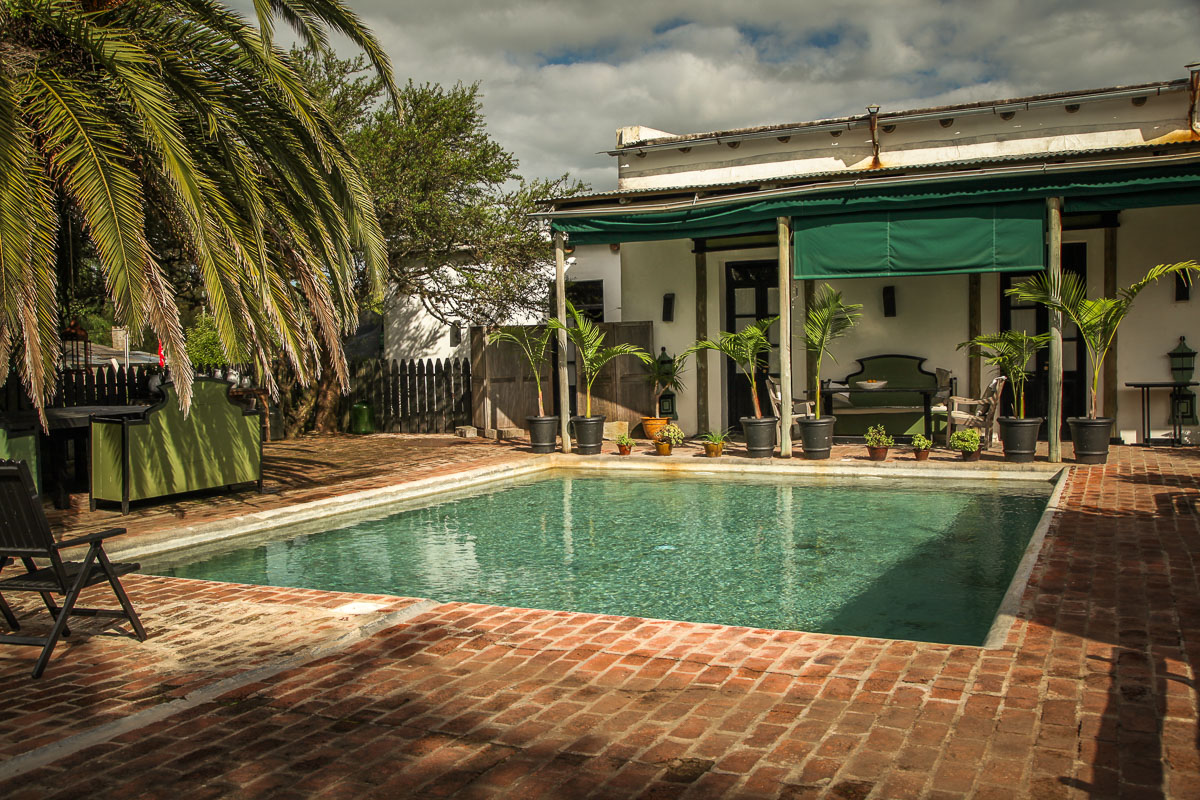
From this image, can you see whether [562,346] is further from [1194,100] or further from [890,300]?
[1194,100]

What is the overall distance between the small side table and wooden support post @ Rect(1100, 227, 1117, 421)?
0.82ft

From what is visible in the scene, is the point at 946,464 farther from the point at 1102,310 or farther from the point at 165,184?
the point at 165,184

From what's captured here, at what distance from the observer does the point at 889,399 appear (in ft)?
42.0

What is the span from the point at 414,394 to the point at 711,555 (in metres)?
11.0

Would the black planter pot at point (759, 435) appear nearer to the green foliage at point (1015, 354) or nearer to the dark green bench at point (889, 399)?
the dark green bench at point (889, 399)

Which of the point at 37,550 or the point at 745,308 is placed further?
the point at 745,308

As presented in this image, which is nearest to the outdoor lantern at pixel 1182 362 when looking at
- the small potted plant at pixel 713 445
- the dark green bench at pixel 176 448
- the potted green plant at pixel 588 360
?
the small potted plant at pixel 713 445

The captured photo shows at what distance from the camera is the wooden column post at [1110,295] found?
11.8 meters

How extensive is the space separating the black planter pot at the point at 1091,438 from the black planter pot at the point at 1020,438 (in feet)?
1.27

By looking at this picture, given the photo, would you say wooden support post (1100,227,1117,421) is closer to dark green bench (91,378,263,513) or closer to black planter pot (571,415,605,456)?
black planter pot (571,415,605,456)

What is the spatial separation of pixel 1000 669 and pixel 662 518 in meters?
4.72

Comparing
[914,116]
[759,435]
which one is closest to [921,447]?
[759,435]

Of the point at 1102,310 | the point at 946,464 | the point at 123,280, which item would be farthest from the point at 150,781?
the point at 1102,310

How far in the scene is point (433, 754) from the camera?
303 cm
